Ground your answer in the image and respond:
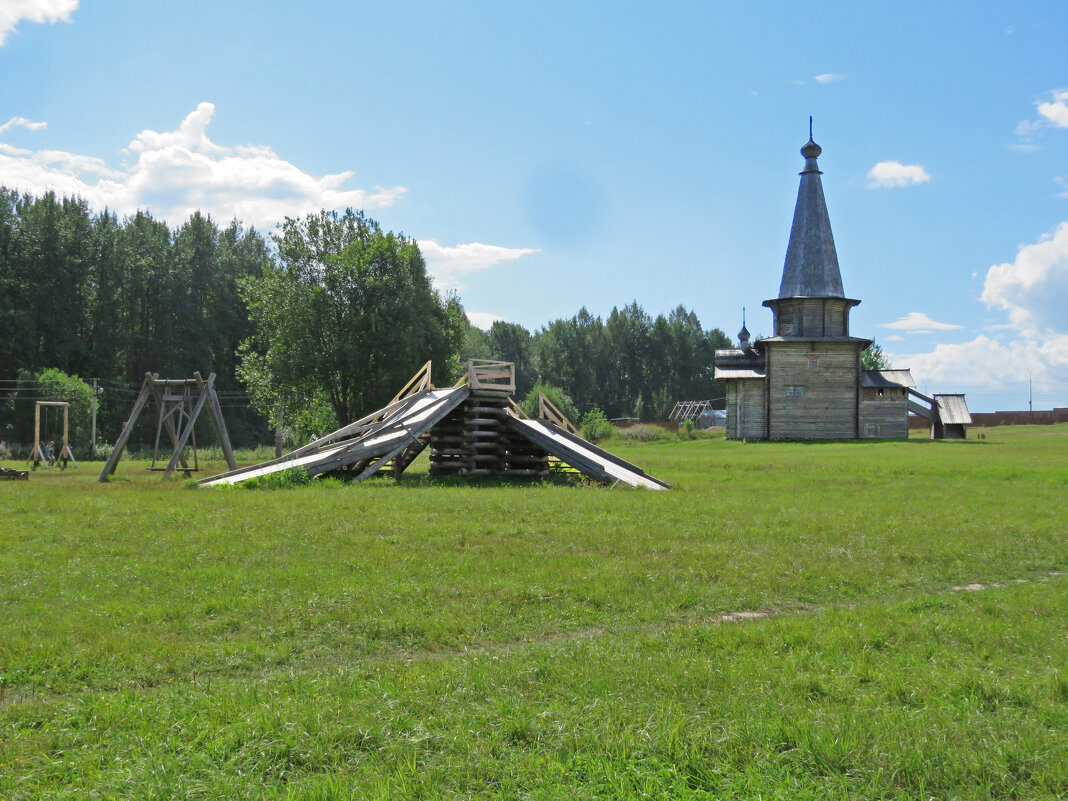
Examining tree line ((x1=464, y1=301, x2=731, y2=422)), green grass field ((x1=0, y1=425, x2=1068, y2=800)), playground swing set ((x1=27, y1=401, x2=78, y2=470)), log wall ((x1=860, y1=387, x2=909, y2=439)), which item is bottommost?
green grass field ((x1=0, y1=425, x2=1068, y2=800))

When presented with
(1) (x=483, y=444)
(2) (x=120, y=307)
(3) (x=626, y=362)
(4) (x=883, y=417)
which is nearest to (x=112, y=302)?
(2) (x=120, y=307)

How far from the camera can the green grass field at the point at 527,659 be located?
13.8ft

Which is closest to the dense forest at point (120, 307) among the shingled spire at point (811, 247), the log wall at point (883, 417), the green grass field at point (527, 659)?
the shingled spire at point (811, 247)

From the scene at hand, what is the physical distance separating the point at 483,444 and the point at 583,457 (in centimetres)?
304

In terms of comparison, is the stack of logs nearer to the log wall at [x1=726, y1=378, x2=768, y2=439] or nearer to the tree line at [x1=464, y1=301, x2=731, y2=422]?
the log wall at [x1=726, y1=378, x2=768, y2=439]

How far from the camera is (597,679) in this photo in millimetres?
5461

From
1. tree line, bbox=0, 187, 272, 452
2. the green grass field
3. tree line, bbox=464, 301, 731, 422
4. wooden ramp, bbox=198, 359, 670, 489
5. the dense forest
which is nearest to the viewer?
the green grass field

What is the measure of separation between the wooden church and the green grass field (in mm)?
39971

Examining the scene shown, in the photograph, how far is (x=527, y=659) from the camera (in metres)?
6.00

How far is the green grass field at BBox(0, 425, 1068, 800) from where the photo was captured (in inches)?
165

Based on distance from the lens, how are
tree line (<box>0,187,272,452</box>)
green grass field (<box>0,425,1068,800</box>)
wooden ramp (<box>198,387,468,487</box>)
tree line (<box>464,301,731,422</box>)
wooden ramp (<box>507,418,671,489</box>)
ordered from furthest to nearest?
tree line (<box>464,301,731,422</box>) → tree line (<box>0,187,272,452</box>) → wooden ramp (<box>507,418,671,489</box>) → wooden ramp (<box>198,387,468,487</box>) → green grass field (<box>0,425,1068,800</box>)

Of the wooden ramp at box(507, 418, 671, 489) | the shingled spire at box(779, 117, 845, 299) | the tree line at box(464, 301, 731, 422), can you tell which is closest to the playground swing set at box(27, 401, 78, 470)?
the wooden ramp at box(507, 418, 671, 489)

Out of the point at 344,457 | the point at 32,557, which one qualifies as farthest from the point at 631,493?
the point at 32,557

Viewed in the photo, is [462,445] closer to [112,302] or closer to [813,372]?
[813,372]
